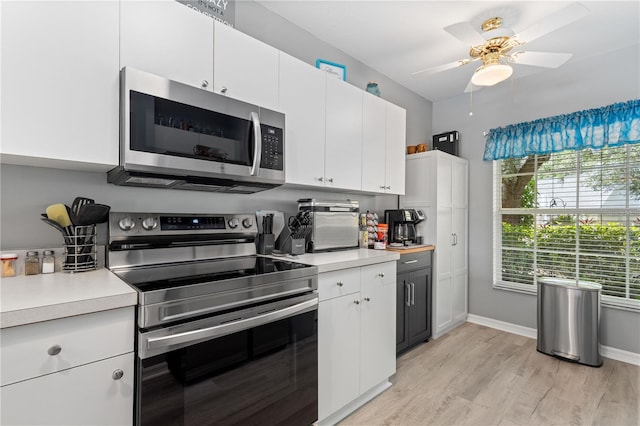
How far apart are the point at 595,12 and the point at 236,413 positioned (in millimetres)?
3464

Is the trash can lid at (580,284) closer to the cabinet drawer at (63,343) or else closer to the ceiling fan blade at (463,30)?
the ceiling fan blade at (463,30)

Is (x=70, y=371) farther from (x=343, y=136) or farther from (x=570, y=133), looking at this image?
(x=570, y=133)

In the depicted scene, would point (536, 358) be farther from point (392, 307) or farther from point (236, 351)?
point (236, 351)

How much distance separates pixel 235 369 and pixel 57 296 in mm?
694

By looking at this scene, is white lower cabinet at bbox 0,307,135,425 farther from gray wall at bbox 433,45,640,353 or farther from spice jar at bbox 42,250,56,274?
gray wall at bbox 433,45,640,353

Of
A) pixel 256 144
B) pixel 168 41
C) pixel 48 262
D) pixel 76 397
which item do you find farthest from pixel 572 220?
pixel 48 262

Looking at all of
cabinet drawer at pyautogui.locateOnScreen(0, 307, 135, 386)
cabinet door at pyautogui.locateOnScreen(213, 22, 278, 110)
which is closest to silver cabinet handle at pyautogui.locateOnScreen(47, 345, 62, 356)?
cabinet drawer at pyautogui.locateOnScreen(0, 307, 135, 386)

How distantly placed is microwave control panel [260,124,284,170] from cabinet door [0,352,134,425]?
113 centimetres

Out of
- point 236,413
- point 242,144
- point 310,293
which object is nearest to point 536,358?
point 310,293

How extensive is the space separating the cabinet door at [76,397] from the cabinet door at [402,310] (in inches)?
83.6

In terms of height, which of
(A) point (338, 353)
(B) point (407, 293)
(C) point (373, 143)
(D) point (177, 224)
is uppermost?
(C) point (373, 143)

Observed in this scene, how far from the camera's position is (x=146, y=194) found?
173 cm

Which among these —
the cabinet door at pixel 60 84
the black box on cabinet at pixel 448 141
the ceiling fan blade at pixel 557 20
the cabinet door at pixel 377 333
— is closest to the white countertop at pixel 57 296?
the cabinet door at pixel 60 84

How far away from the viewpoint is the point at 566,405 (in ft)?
6.86
